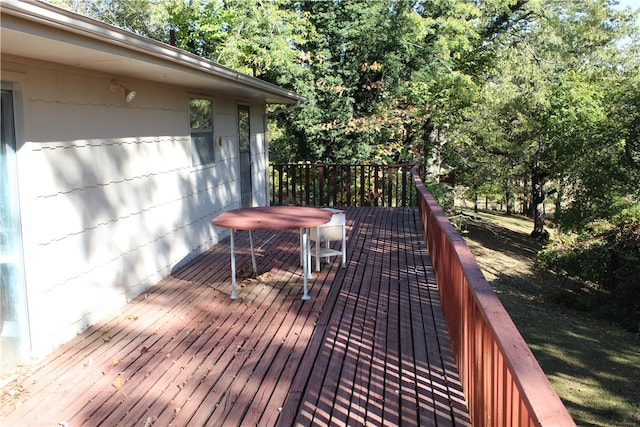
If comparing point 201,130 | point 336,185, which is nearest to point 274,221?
point 201,130

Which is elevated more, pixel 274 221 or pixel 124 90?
pixel 124 90

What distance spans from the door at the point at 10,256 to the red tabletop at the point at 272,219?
67.8 inches

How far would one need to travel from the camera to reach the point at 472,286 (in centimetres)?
261

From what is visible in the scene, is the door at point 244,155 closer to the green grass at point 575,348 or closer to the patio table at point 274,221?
the patio table at point 274,221

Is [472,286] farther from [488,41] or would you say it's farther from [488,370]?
[488,41]

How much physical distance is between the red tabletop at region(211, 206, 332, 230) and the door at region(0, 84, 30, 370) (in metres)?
1.72

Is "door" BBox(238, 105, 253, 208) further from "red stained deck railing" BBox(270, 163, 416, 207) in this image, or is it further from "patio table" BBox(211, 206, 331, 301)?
"patio table" BBox(211, 206, 331, 301)

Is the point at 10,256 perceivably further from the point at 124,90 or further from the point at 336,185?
the point at 336,185

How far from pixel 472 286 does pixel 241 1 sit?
1384cm

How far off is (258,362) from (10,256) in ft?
5.74

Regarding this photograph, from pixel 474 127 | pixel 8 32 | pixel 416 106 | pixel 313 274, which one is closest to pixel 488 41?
pixel 474 127

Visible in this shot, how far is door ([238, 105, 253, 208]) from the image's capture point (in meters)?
8.79

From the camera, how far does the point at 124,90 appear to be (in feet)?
16.3

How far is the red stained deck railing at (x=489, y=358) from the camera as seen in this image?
1478 millimetres
